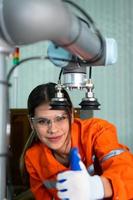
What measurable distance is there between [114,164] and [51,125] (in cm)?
24

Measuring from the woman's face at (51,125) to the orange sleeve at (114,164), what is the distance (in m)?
0.12

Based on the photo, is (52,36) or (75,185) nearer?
(52,36)

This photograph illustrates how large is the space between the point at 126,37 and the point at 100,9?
265mm

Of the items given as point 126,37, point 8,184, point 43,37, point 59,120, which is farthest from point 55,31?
point 126,37

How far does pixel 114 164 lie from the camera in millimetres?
1039

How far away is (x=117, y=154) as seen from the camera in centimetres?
108

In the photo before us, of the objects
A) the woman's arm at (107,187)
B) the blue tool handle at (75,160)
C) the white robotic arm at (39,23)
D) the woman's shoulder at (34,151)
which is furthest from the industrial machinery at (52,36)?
the woman's shoulder at (34,151)

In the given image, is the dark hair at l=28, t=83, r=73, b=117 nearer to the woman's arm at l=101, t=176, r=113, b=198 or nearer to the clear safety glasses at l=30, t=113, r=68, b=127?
the clear safety glasses at l=30, t=113, r=68, b=127

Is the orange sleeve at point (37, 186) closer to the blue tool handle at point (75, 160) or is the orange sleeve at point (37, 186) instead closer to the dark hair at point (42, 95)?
the dark hair at point (42, 95)

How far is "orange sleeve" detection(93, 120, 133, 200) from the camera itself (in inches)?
38.2

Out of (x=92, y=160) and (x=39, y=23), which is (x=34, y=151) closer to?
(x=92, y=160)

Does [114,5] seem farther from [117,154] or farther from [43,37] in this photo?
[43,37]

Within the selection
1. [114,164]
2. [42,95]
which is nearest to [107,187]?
[114,164]

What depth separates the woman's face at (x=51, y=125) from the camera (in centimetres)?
111
